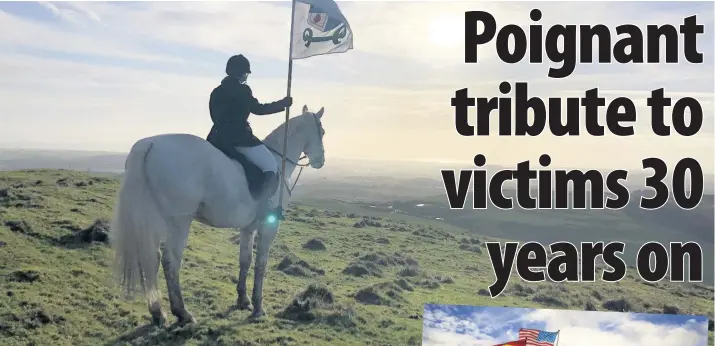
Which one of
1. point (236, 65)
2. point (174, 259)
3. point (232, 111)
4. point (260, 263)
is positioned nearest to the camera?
point (174, 259)

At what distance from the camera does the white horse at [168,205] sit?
23.2 ft

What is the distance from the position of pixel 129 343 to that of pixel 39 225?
500 centimetres

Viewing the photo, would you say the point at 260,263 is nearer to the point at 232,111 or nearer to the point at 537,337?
the point at 232,111

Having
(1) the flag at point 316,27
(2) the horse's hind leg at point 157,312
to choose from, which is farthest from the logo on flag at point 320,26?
(2) the horse's hind leg at point 157,312

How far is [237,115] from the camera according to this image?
7809 mm

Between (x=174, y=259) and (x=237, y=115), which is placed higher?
(x=237, y=115)

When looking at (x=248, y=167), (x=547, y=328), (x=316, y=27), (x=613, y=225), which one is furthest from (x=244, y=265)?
(x=613, y=225)

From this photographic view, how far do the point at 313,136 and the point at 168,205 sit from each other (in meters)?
2.61

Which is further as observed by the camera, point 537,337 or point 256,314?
point 256,314

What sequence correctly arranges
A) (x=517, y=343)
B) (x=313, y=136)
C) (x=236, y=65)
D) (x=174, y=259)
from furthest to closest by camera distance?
(x=313, y=136) → (x=517, y=343) → (x=236, y=65) → (x=174, y=259)

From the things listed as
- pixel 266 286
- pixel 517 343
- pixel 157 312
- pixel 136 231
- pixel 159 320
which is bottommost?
pixel 517 343

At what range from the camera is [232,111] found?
7.80 metres

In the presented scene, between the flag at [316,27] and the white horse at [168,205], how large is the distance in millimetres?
2041

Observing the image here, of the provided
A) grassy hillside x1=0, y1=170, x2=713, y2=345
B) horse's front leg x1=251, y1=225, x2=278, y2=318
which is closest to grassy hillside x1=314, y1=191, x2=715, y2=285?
grassy hillside x1=0, y1=170, x2=713, y2=345
